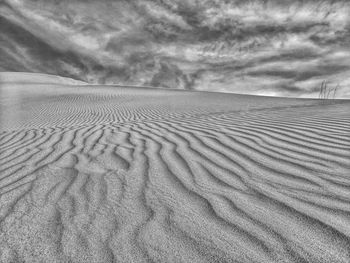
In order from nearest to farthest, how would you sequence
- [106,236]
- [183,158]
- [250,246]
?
[250,246]
[106,236]
[183,158]

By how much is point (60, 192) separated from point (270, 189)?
1.63 metres

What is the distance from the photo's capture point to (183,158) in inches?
133

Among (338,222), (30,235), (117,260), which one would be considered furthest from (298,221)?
(30,235)

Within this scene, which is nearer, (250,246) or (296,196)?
(250,246)

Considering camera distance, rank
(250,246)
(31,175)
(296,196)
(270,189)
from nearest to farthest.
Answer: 1. (250,246)
2. (296,196)
3. (270,189)
4. (31,175)

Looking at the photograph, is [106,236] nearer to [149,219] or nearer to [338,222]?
[149,219]

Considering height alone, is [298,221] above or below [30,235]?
above

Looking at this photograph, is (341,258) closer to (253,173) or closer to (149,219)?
(149,219)

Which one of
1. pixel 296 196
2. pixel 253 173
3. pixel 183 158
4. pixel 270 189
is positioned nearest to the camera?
pixel 296 196

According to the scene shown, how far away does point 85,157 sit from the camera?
363cm

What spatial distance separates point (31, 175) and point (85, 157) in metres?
0.75

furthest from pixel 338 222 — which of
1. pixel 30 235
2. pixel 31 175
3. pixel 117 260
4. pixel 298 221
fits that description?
pixel 31 175

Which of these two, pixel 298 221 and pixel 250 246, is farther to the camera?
pixel 298 221

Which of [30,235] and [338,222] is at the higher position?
[338,222]
